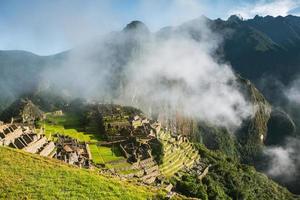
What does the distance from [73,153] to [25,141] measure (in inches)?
273

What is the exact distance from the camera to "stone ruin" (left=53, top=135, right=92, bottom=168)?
55006 mm

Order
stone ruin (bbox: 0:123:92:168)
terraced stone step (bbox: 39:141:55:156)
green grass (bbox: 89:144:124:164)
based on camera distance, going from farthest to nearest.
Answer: green grass (bbox: 89:144:124:164), terraced stone step (bbox: 39:141:55:156), stone ruin (bbox: 0:123:92:168)

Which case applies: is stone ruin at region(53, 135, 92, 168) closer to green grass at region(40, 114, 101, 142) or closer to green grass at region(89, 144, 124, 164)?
green grass at region(89, 144, 124, 164)

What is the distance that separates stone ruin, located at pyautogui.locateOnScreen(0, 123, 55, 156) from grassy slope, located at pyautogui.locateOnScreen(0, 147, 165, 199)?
1304cm

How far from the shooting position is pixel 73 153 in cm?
5894

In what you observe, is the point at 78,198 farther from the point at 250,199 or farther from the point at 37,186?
the point at 250,199

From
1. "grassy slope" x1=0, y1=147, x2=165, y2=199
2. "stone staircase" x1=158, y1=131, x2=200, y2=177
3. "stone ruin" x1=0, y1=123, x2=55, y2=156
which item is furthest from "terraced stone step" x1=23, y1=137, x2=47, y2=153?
"stone staircase" x1=158, y1=131, x2=200, y2=177

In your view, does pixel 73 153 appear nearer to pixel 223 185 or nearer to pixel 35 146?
pixel 35 146

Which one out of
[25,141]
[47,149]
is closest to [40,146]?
[47,149]

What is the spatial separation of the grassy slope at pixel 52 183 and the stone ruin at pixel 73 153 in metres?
12.5

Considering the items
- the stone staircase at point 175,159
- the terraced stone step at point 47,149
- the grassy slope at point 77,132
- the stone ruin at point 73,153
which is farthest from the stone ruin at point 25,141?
the stone staircase at point 175,159

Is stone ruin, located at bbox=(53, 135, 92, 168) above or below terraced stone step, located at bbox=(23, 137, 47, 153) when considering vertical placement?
below

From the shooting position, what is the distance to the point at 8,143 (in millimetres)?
52594

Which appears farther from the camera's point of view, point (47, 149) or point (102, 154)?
point (102, 154)
